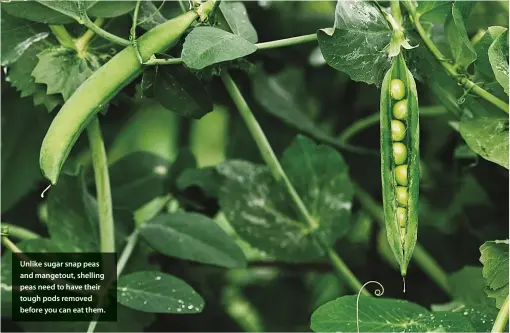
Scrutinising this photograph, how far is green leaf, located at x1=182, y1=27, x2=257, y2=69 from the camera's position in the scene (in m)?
0.39

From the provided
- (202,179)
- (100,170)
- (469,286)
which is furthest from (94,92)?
(469,286)

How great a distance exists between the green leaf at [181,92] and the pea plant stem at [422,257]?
1.10 feet

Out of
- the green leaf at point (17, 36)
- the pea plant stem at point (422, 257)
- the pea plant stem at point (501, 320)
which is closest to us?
the pea plant stem at point (501, 320)

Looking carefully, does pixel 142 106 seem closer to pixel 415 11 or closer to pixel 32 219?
pixel 32 219

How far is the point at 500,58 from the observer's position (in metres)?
0.44

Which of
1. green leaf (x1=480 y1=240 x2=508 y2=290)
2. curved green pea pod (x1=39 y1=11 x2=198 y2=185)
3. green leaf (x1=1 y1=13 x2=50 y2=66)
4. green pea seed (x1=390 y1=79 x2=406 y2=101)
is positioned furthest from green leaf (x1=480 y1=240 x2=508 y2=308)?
green leaf (x1=1 y1=13 x2=50 y2=66)

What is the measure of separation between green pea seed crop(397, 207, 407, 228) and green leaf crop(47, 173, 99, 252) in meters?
0.26

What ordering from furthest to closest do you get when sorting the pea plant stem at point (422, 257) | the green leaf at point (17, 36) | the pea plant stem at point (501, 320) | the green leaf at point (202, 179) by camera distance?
the pea plant stem at point (422, 257), the green leaf at point (202, 179), the green leaf at point (17, 36), the pea plant stem at point (501, 320)

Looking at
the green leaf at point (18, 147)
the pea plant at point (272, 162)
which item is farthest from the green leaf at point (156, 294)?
the green leaf at point (18, 147)

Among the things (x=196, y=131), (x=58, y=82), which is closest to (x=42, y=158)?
(x=58, y=82)

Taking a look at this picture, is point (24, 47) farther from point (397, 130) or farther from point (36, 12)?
point (397, 130)

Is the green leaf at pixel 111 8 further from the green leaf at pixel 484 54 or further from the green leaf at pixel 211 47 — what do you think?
the green leaf at pixel 484 54

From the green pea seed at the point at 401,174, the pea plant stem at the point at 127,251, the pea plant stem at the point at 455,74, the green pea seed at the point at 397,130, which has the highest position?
the pea plant stem at the point at 455,74

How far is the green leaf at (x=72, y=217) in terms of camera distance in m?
0.55
